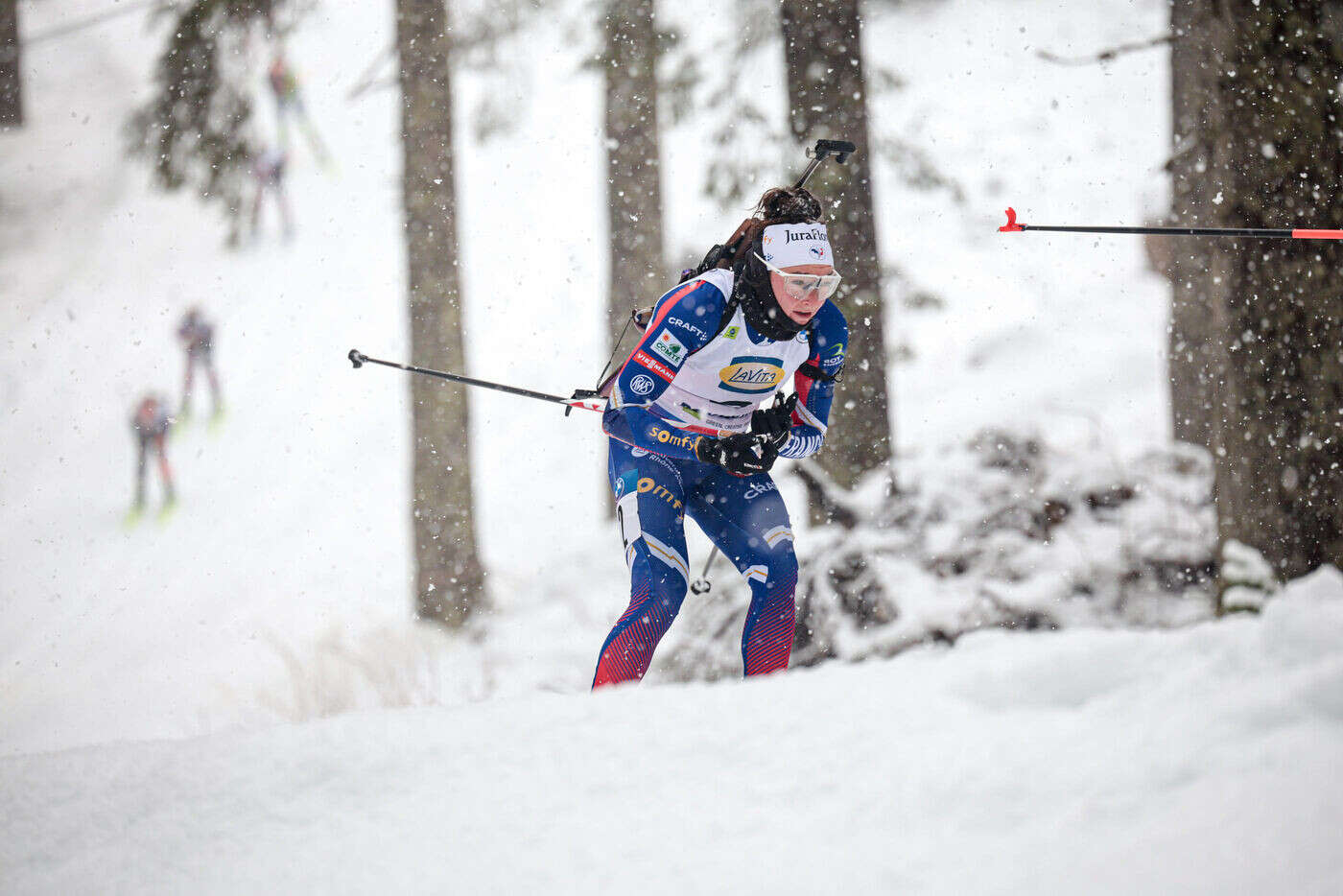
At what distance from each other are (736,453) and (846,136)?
9.57ft

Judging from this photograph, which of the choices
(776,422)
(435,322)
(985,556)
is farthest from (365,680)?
(776,422)

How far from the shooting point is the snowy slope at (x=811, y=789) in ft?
5.73

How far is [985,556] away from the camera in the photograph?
5922 mm

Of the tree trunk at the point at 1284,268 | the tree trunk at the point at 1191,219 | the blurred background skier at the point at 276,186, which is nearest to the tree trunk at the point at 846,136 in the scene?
the tree trunk at the point at 1191,219

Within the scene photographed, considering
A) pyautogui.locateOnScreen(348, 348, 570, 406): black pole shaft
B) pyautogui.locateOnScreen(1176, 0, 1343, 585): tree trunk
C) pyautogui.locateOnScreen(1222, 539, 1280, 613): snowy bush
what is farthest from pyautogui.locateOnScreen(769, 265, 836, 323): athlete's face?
pyautogui.locateOnScreen(1222, 539, 1280, 613): snowy bush

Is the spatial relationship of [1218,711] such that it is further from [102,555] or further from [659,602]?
[102,555]

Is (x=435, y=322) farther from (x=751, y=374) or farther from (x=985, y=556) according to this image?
(x=751, y=374)

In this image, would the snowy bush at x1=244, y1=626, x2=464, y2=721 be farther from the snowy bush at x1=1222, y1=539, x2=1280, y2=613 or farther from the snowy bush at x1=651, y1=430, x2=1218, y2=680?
the snowy bush at x1=1222, y1=539, x2=1280, y2=613

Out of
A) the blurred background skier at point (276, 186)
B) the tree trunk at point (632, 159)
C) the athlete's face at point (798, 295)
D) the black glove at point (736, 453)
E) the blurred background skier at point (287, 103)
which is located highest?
the blurred background skier at point (287, 103)

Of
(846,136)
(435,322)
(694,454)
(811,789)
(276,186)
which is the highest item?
(276,186)

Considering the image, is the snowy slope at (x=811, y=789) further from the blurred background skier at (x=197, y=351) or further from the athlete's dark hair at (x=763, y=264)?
the blurred background skier at (x=197, y=351)

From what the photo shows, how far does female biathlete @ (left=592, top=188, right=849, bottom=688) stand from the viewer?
376 cm

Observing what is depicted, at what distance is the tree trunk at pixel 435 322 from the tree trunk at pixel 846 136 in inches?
133

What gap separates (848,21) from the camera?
5926 mm
